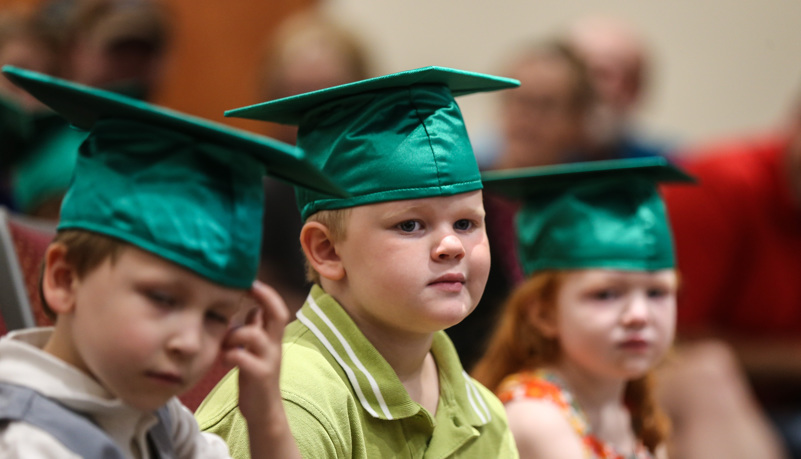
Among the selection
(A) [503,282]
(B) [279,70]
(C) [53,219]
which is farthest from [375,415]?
(B) [279,70]

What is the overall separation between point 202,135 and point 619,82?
3346 mm

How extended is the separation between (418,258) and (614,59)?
117 inches

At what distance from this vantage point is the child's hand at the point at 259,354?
98 centimetres

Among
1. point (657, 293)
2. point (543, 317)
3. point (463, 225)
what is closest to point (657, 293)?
point (657, 293)

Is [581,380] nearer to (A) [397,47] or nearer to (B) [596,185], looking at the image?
(B) [596,185]

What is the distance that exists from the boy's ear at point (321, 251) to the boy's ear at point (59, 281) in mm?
426

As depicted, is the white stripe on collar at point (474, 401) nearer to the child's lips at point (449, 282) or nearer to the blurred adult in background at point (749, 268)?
the child's lips at point (449, 282)

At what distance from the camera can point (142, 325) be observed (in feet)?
2.91

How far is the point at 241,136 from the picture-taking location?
0.92 m

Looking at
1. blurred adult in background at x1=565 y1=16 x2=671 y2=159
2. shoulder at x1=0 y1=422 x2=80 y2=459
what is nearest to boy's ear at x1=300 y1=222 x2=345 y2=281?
shoulder at x1=0 y1=422 x2=80 y2=459

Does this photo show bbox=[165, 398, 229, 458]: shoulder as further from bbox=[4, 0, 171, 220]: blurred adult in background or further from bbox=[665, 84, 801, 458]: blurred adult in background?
bbox=[665, 84, 801, 458]: blurred adult in background

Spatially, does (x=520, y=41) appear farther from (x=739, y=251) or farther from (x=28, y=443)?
(x=28, y=443)

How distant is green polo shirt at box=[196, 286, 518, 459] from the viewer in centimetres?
118

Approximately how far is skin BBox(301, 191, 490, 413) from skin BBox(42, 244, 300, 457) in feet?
0.99
